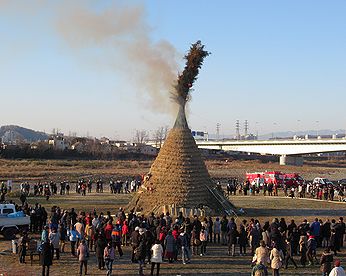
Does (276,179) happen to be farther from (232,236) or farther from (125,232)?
(232,236)

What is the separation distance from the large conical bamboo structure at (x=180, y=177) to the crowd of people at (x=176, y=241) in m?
5.97

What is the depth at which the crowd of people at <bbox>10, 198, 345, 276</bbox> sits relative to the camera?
49.8 ft

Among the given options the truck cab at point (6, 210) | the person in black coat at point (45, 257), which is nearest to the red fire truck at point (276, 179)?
the truck cab at point (6, 210)

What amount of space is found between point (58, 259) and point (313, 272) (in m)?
8.77

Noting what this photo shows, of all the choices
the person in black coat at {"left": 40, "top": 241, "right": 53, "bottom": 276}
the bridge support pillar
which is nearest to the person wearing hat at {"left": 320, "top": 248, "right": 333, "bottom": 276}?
the person in black coat at {"left": 40, "top": 241, "right": 53, "bottom": 276}

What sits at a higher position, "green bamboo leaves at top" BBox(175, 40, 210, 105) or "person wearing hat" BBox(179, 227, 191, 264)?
"green bamboo leaves at top" BBox(175, 40, 210, 105)

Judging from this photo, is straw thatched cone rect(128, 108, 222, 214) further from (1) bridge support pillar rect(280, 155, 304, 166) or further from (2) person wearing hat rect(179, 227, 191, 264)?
(1) bridge support pillar rect(280, 155, 304, 166)

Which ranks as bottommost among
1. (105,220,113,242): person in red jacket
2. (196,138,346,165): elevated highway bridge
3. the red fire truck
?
(105,220,113,242): person in red jacket

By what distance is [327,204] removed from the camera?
36.2 metres

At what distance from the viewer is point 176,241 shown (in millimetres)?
16953

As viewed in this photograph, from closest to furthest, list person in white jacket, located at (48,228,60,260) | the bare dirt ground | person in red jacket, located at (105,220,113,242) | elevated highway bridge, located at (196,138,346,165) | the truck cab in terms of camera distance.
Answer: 1. the bare dirt ground
2. person in white jacket, located at (48,228,60,260)
3. person in red jacket, located at (105,220,113,242)
4. the truck cab
5. elevated highway bridge, located at (196,138,346,165)

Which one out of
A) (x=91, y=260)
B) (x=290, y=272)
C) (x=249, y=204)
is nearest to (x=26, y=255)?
(x=91, y=260)

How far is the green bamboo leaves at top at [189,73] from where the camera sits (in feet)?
95.7

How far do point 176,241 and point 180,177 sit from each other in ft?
35.1
